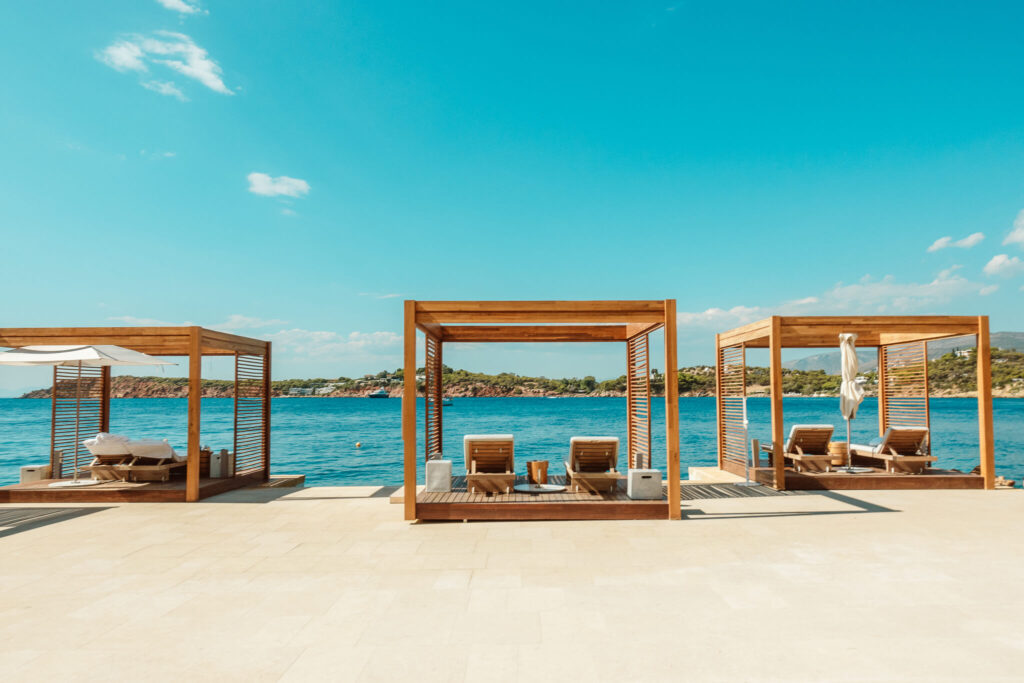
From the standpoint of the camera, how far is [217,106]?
15.3 metres

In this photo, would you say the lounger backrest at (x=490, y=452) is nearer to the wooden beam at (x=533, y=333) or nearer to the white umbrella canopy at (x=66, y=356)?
the wooden beam at (x=533, y=333)

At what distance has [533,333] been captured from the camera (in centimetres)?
1021

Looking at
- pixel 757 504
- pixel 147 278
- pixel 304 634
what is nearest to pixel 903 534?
pixel 757 504

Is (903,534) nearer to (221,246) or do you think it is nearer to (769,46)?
(769,46)

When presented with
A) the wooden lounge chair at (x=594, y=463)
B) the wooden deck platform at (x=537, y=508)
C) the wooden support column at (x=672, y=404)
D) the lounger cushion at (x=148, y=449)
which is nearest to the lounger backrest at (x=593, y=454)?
the wooden lounge chair at (x=594, y=463)

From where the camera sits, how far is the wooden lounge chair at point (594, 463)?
7762mm

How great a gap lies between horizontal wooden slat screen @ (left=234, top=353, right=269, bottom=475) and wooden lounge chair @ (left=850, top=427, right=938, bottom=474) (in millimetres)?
11220

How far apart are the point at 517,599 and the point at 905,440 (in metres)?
8.74

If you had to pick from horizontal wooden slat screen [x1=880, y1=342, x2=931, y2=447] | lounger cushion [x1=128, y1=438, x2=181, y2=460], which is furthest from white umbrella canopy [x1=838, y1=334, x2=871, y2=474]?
lounger cushion [x1=128, y1=438, x2=181, y2=460]

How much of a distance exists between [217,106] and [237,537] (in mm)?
13126

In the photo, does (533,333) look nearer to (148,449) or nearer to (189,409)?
(189,409)

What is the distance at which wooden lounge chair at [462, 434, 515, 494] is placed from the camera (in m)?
7.72

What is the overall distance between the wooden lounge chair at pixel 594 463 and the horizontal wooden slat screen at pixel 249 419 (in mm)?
6277

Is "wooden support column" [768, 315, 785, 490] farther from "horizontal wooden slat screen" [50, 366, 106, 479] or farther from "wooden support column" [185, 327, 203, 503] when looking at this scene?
"horizontal wooden slat screen" [50, 366, 106, 479]
